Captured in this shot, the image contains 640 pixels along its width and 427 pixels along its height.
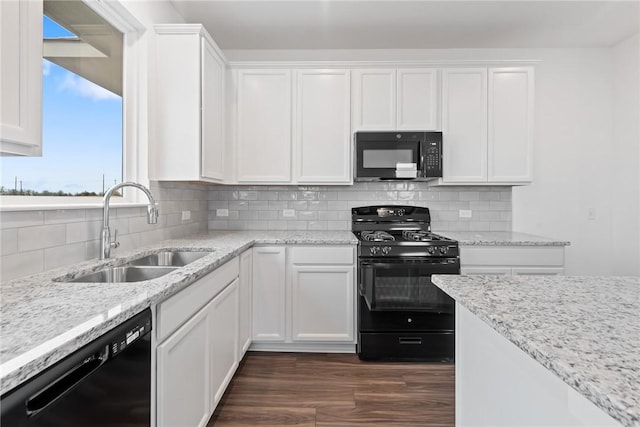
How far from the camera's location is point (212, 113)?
265 cm

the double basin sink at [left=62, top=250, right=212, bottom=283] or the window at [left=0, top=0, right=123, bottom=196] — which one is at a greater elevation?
the window at [left=0, top=0, right=123, bottom=196]

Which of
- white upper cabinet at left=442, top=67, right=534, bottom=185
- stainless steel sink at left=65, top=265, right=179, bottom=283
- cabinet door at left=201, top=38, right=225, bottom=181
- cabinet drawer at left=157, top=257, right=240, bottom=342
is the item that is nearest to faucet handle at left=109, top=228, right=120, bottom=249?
stainless steel sink at left=65, top=265, right=179, bottom=283

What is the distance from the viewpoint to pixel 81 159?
1886 mm

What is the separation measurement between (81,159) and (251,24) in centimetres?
179

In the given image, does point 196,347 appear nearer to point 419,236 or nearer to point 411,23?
point 419,236

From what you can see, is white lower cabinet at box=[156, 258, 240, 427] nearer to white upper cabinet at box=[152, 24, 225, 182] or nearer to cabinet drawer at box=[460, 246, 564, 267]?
white upper cabinet at box=[152, 24, 225, 182]

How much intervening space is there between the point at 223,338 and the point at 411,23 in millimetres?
2739

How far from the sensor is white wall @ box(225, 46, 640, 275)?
338 cm

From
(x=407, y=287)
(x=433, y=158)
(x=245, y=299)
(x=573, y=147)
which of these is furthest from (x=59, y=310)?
(x=573, y=147)

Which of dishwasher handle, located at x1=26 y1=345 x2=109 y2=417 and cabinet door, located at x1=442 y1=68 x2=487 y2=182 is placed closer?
dishwasher handle, located at x1=26 y1=345 x2=109 y2=417

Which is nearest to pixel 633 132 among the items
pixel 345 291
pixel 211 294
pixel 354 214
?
pixel 354 214

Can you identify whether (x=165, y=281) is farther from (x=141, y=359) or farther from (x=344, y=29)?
(x=344, y=29)

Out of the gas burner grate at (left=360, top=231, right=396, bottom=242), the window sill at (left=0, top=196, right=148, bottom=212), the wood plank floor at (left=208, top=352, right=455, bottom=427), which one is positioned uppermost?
the window sill at (left=0, top=196, right=148, bottom=212)

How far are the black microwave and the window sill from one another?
175 cm
